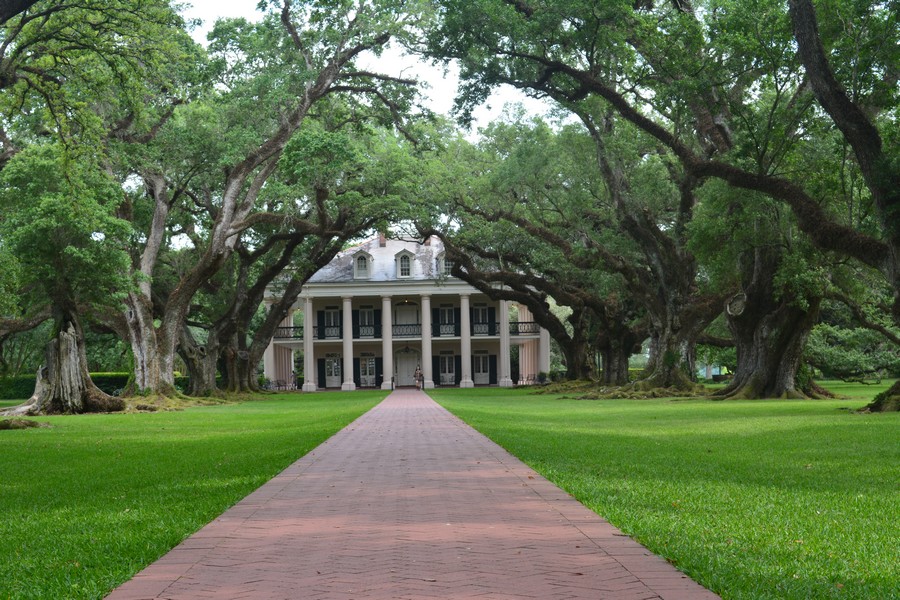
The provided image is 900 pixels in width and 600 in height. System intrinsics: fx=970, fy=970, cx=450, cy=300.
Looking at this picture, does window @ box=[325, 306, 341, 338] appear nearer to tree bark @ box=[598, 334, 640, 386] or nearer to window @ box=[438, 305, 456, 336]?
window @ box=[438, 305, 456, 336]

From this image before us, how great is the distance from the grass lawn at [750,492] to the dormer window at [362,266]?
4068cm

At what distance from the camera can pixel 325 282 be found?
58250 millimetres

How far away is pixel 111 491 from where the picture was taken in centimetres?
941

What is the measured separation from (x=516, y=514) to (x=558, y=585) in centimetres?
234

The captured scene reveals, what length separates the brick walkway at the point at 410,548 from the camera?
4879mm

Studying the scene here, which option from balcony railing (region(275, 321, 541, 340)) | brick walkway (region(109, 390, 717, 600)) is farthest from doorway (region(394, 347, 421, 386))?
brick walkway (region(109, 390, 717, 600))

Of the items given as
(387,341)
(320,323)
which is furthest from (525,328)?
(320,323)

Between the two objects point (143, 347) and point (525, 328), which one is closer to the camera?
point (143, 347)

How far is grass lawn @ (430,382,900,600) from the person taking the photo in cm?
524

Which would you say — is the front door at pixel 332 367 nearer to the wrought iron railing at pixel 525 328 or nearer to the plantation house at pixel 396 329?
the plantation house at pixel 396 329

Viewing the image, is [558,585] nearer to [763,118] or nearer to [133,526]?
[133,526]

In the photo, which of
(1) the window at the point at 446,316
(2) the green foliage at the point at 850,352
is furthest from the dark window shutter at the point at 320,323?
(2) the green foliage at the point at 850,352

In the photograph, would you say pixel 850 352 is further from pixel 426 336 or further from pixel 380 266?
pixel 380 266

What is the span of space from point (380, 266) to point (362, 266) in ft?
4.46
